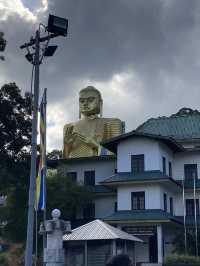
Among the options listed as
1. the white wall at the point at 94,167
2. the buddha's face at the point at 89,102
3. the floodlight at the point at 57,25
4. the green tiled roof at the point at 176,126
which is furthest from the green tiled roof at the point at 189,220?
the floodlight at the point at 57,25

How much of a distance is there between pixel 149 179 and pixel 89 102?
798 inches

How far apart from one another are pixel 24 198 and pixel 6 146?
8.39 m

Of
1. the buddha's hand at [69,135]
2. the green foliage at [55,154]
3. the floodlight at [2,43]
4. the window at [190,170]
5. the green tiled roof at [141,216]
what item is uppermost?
the floodlight at [2,43]

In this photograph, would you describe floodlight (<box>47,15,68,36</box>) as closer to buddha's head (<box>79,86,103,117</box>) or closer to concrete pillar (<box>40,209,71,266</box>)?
concrete pillar (<box>40,209,71,266</box>)

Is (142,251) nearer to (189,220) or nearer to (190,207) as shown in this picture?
(189,220)

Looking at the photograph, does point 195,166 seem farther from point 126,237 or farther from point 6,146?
point 6,146

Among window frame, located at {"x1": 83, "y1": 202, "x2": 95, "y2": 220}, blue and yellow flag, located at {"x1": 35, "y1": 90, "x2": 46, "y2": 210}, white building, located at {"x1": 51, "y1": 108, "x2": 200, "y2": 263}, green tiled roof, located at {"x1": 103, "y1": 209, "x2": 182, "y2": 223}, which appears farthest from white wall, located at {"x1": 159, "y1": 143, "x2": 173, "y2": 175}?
blue and yellow flag, located at {"x1": 35, "y1": 90, "x2": 46, "y2": 210}

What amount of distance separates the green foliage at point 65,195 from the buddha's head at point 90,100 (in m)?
15.3

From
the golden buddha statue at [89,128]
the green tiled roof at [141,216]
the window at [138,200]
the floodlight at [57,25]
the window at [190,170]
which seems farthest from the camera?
the golden buddha statue at [89,128]

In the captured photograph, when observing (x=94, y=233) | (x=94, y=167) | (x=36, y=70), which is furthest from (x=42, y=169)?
(x=94, y=167)

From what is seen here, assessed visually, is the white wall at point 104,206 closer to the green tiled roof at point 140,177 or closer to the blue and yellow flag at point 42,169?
the green tiled roof at point 140,177

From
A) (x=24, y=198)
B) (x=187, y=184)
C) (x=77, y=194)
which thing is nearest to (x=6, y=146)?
(x=24, y=198)

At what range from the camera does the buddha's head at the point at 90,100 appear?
60.0 meters

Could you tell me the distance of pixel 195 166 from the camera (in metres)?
47.2
